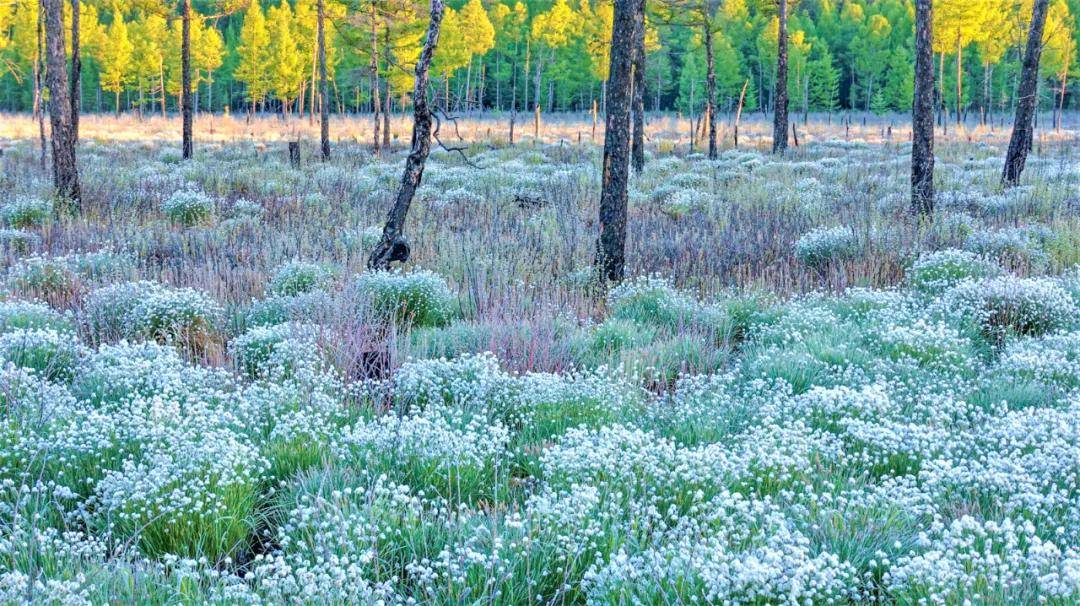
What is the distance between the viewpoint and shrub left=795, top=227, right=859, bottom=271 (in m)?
9.96

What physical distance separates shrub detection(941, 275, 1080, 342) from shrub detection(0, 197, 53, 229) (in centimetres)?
1232

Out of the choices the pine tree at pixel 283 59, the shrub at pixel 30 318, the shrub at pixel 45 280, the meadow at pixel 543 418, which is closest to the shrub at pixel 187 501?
the meadow at pixel 543 418

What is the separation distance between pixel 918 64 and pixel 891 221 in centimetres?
267

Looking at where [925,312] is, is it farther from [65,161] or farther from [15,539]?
[65,161]

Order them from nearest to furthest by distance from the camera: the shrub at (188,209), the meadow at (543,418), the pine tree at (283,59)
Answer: the meadow at (543,418) < the shrub at (188,209) < the pine tree at (283,59)

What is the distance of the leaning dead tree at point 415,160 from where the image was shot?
8969mm

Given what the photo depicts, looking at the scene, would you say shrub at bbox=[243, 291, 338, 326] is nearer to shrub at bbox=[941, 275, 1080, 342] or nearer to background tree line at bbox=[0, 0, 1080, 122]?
shrub at bbox=[941, 275, 1080, 342]

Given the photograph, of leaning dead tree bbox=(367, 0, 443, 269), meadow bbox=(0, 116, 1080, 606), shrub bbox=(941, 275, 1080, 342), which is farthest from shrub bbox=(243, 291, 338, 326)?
shrub bbox=(941, 275, 1080, 342)

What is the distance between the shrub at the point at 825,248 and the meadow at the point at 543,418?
5 centimetres

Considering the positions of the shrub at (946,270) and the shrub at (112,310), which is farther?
the shrub at (946,270)

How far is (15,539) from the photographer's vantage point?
2975 millimetres

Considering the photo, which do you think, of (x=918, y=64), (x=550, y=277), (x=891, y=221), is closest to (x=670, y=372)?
(x=550, y=277)

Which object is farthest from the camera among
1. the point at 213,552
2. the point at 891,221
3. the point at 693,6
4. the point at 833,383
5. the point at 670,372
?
the point at 693,6

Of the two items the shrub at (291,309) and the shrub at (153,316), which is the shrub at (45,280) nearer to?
the shrub at (153,316)
